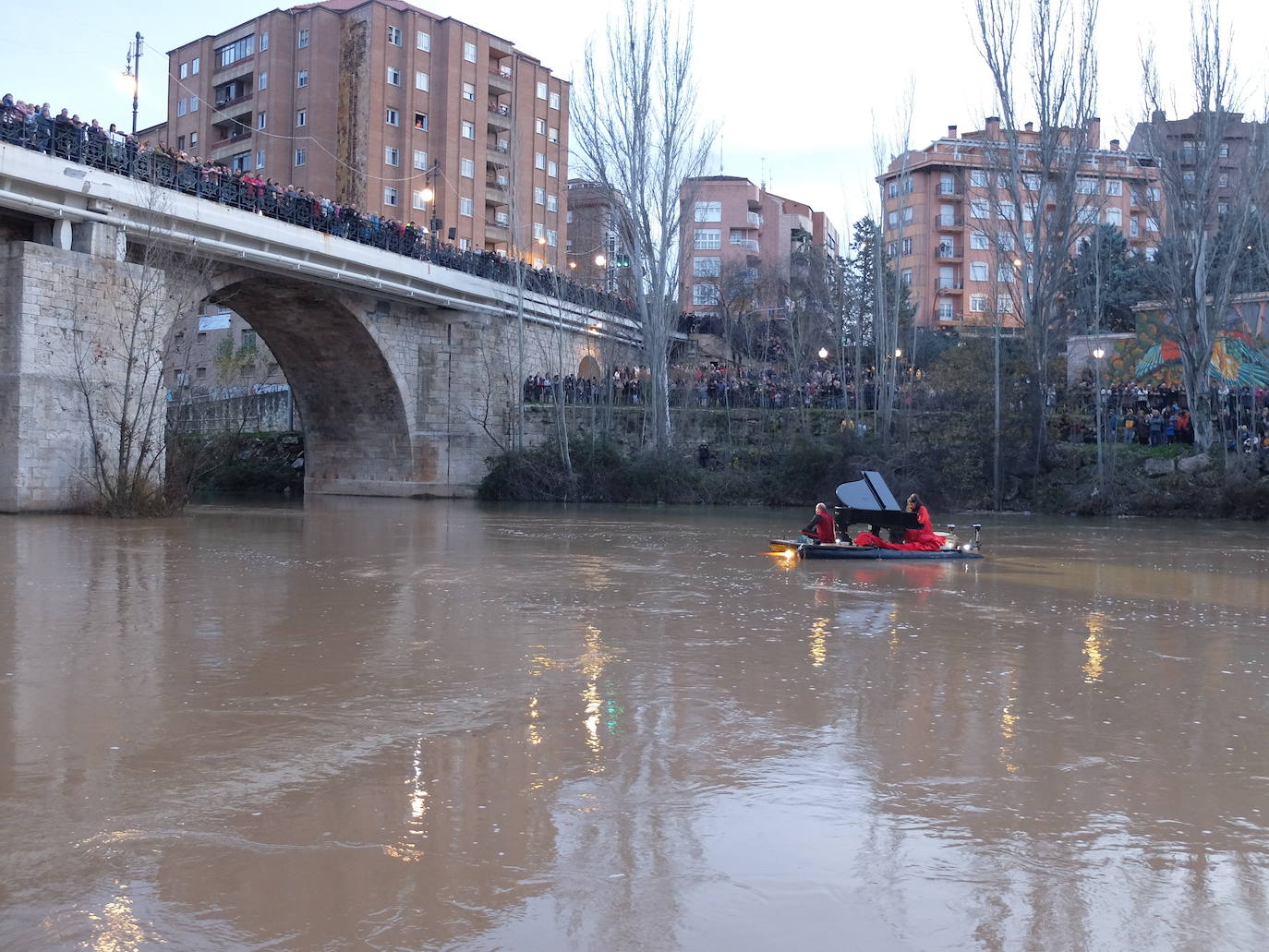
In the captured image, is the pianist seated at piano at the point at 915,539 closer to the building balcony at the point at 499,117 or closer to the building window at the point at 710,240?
the building balcony at the point at 499,117

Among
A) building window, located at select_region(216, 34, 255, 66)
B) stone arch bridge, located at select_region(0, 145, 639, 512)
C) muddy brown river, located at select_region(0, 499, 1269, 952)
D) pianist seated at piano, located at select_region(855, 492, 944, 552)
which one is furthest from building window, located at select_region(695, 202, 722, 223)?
muddy brown river, located at select_region(0, 499, 1269, 952)

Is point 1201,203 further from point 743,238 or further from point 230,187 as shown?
point 743,238

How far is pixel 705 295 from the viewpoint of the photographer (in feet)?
228

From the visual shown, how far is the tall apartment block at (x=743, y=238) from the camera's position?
64.0m

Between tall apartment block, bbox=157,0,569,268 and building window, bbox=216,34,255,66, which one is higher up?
building window, bbox=216,34,255,66

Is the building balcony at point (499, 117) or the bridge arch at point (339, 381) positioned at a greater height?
the building balcony at point (499, 117)

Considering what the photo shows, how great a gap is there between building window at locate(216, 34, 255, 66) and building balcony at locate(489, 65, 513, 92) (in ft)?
37.0

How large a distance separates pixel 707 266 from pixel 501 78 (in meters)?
17.3

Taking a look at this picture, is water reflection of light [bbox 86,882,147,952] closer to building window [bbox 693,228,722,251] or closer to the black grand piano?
the black grand piano

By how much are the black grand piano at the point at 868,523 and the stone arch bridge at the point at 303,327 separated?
14.9m

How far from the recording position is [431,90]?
5762 cm

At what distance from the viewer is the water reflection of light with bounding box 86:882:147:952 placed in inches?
143

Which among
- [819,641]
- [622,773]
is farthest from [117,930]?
[819,641]

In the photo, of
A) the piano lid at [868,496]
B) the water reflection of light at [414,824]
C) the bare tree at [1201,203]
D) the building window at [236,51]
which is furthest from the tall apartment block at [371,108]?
the water reflection of light at [414,824]
